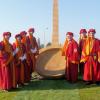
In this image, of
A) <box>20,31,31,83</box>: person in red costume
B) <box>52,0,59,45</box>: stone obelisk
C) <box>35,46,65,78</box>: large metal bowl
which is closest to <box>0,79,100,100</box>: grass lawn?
<box>20,31,31,83</box>: person in red costume

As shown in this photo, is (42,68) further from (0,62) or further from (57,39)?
(57,39)

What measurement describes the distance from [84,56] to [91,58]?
0.21 meters

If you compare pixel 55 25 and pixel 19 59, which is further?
pixel 55 25

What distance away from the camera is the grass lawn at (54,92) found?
26.4 ft

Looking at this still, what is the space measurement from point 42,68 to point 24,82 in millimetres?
1082

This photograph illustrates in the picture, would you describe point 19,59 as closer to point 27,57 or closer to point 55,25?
point 27,57

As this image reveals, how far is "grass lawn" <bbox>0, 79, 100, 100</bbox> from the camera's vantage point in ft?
26.4

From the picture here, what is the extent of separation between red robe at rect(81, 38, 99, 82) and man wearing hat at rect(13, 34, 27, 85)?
5.53ft

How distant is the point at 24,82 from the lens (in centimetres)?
980

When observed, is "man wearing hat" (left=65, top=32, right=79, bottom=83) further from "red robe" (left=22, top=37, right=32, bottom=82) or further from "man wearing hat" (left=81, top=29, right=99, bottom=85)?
"red robe" (left=22, top=37, right=32, bottom=82)

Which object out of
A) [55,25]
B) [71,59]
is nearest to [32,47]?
[71,59]

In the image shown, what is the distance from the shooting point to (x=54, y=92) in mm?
8539

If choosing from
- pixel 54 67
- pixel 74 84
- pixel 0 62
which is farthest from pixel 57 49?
pixel 0 62

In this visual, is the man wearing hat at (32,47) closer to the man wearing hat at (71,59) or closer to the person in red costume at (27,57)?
the person in red costume at (27,57)
